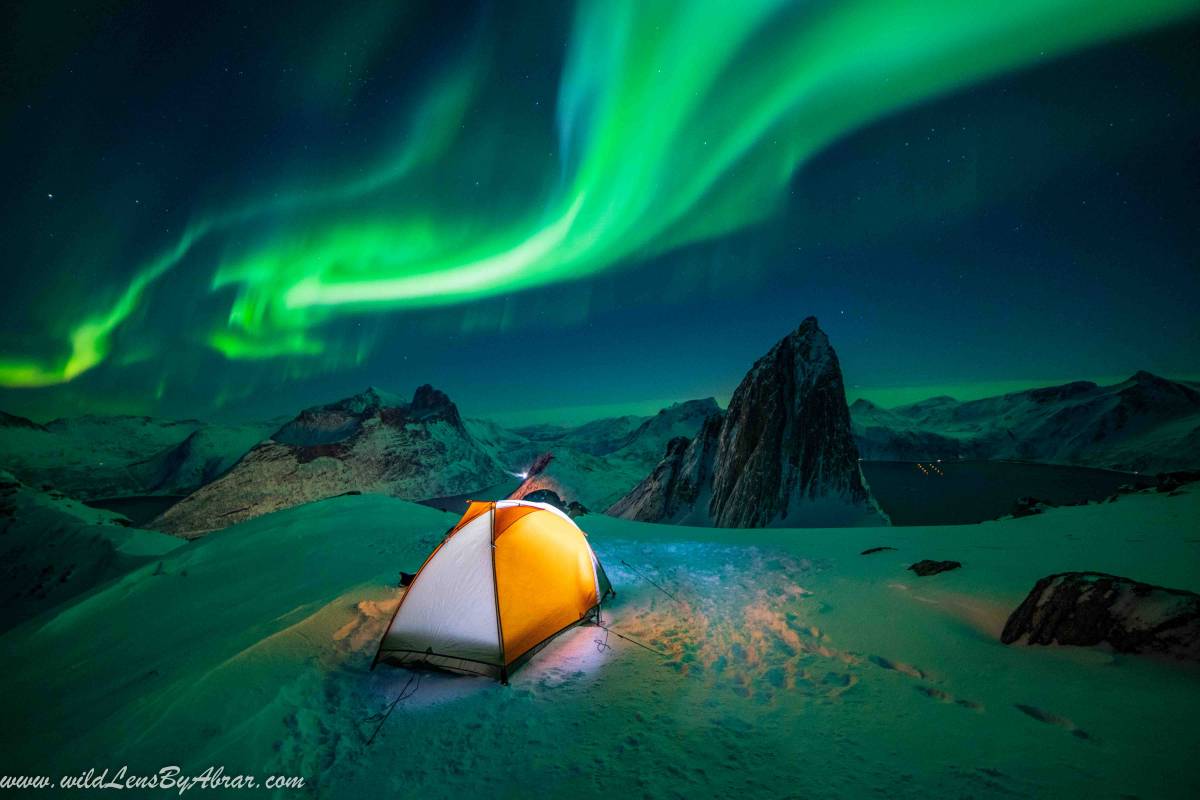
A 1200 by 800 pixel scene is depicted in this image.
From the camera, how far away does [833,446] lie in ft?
106

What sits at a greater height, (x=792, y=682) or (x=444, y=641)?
(x=444, y=641)

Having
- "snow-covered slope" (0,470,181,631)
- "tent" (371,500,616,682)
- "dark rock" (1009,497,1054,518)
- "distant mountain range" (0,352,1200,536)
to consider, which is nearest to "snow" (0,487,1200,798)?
"tent" (371,500,616,682)

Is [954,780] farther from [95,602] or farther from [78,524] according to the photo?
[78,524]

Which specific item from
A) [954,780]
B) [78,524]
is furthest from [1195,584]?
[78,524]

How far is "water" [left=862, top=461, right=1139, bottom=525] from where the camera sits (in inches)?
2980

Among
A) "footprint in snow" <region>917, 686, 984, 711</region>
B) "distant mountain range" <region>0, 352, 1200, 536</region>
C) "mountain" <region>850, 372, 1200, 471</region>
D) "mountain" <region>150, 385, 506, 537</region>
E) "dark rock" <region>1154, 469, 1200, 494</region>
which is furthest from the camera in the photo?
"mountain" <region>850, 372, 1200, 471</region>

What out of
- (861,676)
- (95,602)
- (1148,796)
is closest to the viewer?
(1148,796)

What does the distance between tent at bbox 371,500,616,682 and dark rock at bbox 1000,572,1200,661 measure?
690 centimetres

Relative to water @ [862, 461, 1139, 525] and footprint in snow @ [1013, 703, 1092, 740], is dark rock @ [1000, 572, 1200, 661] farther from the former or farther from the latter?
water @ [862, 461, 1139, 525]

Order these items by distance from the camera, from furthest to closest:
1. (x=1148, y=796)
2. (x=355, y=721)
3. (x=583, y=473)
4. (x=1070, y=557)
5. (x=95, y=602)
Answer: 1. (x=583, y=473)
2. (x=95, y=602)
3. (x=1070, y=557)
4. (x=355, y=721)
5. (x=1148, y=796)

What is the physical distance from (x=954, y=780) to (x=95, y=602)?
1780 centimetres

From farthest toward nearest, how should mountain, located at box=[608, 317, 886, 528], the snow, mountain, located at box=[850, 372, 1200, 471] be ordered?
mountain, located at box=[850, 372, 1200, 471]
mountain, located at box=[608, 317, 886, 528]
the snow

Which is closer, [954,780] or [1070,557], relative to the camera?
[954,780]

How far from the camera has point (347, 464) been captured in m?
136
